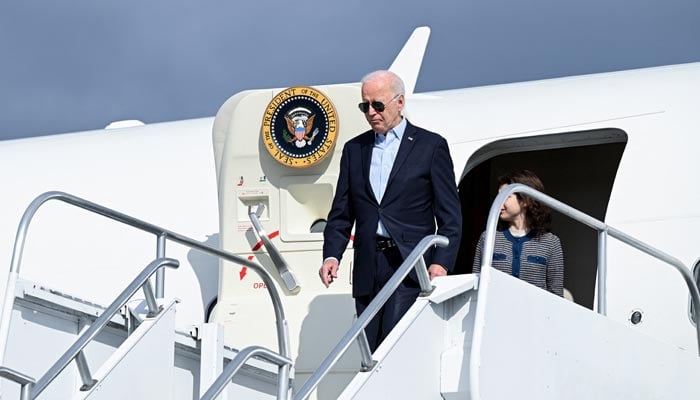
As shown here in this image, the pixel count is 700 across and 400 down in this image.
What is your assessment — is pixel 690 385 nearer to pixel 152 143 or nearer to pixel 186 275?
pixel 186 275

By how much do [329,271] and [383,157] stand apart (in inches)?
28.7

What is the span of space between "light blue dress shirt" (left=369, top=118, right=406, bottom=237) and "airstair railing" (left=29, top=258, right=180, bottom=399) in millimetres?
1216

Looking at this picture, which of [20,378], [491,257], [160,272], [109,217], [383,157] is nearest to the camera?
[20,378]

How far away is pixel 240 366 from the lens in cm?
534

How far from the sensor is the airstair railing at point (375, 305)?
16.4 feet

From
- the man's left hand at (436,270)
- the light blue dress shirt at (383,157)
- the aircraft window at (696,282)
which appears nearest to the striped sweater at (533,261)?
the light blue dress shirt at (383,157)

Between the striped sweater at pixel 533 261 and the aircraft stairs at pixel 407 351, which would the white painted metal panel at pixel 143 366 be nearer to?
the aircraft stairs at pixel 407 351

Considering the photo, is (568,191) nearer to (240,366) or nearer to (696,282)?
(696,282)

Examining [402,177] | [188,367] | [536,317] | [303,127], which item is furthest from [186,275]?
[536,317]

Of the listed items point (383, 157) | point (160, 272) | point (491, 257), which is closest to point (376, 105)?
point (383, 157)

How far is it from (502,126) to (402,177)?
2.83 meters

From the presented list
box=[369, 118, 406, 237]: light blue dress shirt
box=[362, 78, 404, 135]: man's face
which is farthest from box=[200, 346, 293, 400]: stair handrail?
box=[362, 78, 404, 135]: man's face

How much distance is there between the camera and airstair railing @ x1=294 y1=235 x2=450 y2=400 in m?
5.01

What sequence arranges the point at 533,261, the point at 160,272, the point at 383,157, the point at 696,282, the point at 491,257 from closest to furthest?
the point at 491,257 → the point at 383,157 → the point at 160,272 → the point at 533,261 → the point at 696,282
